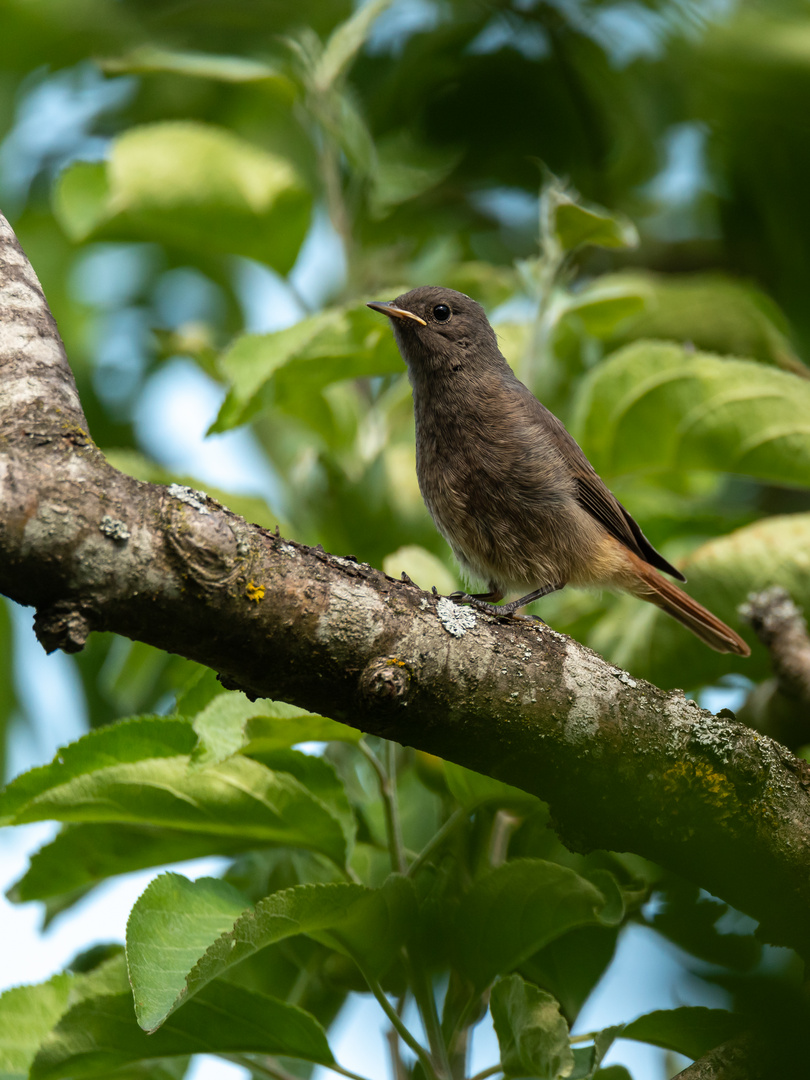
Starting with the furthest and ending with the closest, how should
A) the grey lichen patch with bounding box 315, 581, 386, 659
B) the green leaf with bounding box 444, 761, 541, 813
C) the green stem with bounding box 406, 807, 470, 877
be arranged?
1. the green stem with bounding box 406, 807, 470, 877
2. the green leaf with bounding box 444, 761, 541, 813
3. the grey lichen patch with bounding box 315, 581, 386, 659

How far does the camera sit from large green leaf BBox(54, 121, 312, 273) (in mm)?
3744

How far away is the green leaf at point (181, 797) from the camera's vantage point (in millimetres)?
2535

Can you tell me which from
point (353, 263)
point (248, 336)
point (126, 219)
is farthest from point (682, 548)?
point (126, 219)

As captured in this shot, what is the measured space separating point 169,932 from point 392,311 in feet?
7.77

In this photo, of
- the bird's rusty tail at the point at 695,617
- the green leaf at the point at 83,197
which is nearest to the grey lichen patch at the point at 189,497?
the bird's rusty tail at the point at 695,617

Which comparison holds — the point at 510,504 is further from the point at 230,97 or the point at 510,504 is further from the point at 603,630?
the point at 230,97

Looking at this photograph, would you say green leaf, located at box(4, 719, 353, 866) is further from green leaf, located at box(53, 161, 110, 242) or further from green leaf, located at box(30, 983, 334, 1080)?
green leaf, located at box(53, 161, 110, 242)

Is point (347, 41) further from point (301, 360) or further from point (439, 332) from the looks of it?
point (439, 332)

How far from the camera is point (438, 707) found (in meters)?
2.00

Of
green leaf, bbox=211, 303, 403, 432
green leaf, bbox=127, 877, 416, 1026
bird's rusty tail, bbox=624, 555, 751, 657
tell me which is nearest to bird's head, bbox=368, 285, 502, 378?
green leaf, bbox=211, 303, 403, 432

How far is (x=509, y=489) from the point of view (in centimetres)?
394

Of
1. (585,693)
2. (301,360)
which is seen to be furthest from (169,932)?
(301,360)

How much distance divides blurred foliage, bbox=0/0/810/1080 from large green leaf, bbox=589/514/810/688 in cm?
1

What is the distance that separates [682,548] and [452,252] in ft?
5.60
